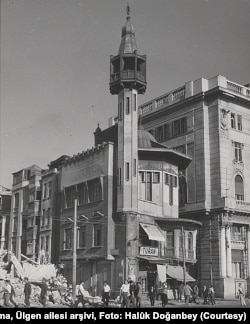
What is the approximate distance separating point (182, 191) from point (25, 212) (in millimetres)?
20022

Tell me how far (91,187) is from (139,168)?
4781mm

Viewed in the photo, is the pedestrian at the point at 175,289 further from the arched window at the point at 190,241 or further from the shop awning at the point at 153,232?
the shop awning at the point at 153,232

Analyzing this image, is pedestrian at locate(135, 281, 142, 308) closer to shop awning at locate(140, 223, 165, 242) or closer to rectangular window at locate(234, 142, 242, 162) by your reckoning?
shop awning at locate(140, 223, 165, 242)

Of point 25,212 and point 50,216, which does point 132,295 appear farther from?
point 25,212

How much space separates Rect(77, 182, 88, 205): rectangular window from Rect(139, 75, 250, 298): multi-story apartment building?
1097cm

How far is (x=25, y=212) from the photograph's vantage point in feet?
192

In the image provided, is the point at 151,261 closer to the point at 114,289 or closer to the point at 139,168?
the point at 114,289

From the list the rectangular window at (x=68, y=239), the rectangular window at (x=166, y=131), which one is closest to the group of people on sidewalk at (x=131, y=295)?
the rectangular window at (x=68, y=239)

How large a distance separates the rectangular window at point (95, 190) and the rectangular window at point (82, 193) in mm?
606

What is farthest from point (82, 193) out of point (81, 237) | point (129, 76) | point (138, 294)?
point (138, 294)

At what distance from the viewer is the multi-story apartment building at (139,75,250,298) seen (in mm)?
A: 46125

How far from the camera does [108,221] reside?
4112 centimetres

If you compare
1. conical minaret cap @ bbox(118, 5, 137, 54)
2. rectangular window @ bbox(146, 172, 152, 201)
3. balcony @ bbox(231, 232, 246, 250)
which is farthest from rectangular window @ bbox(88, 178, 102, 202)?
Answer: balcony @ bbox(231, 232, 246, 250)
